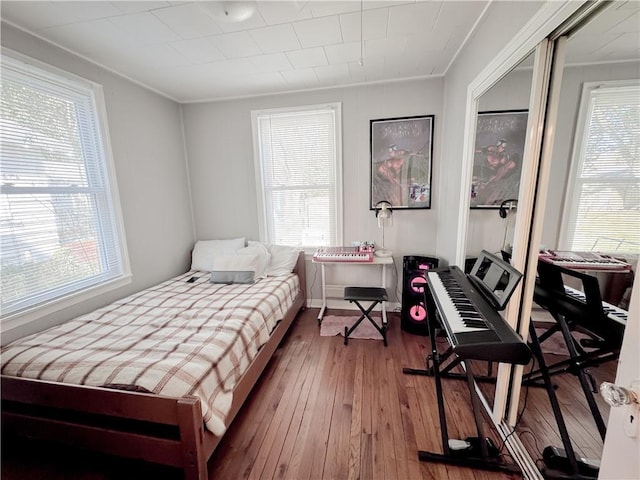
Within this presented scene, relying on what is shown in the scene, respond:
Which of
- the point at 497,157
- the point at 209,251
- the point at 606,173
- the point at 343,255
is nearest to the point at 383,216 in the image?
the point at 343,255

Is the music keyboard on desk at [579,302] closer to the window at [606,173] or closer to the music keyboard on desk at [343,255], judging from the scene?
the window at [606,173]

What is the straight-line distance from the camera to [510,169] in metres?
1.49

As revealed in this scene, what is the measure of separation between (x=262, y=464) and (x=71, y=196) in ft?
7.89

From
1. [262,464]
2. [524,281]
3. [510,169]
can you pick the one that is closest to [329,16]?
[510,169]

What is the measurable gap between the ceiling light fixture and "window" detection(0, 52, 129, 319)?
1.39m

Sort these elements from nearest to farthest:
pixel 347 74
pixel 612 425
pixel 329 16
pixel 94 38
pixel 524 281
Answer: pixel 612 425 → pixel 524 281 → pixel 329 16 → pixel 94 38 → pixel 347 74

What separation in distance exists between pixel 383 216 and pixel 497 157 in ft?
4.05

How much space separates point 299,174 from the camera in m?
3.09

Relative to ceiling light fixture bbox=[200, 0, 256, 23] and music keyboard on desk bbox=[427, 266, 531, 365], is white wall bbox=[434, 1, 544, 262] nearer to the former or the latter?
music keyboard on desk bbox=[427, 266, 531, 365]

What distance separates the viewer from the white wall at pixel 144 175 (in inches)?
84.6

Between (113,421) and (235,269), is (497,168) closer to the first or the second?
(235,269)

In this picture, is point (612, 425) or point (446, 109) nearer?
point (612, 425)

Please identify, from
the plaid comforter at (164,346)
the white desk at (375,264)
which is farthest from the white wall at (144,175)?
the white desk at (375,264)

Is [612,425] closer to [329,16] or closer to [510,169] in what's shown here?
[510,169]
